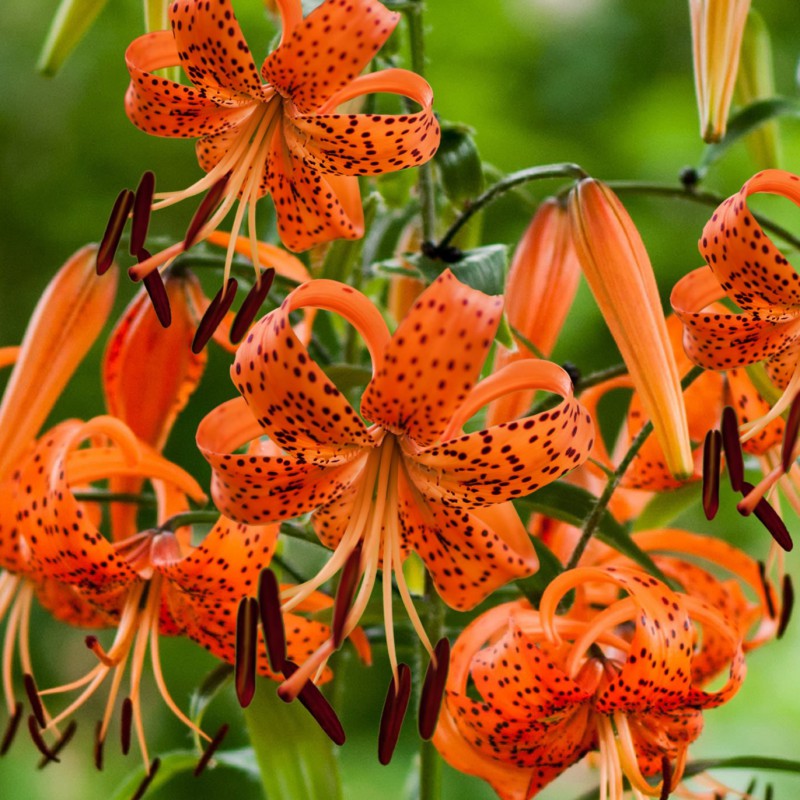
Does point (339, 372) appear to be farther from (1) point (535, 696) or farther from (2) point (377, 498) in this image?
(1) point (535, 696)

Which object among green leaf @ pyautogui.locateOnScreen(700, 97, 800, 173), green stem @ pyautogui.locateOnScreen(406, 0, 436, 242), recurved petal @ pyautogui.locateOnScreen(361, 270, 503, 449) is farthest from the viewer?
green leaf @ pyautogui.locateOnScreen(700, 97, 800, 173)

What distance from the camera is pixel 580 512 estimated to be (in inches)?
28.8

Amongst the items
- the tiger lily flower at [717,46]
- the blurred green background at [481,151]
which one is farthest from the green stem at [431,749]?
the blurred green background at [481,151]

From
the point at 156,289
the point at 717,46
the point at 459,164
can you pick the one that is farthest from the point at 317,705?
the point at 717,46

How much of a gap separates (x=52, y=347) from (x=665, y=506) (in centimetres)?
47

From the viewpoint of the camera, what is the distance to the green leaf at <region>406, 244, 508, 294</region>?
2.20ft

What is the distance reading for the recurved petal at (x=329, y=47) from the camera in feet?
2.03

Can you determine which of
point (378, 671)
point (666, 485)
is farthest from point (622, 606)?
point (378, 671)

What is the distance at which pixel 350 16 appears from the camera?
24.4 inches

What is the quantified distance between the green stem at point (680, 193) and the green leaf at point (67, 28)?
15.7 inches

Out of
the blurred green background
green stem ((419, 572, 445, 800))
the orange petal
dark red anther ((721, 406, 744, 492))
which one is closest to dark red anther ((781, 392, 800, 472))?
dark red anther ((721, 406, 744, 492))

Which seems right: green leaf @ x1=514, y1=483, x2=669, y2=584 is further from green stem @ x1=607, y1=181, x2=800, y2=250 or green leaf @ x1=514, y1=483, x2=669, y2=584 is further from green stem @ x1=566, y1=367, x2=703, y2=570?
green stem @ x1=607, y1=181, x2=800, y2=250

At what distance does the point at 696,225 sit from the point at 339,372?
73.6 inches

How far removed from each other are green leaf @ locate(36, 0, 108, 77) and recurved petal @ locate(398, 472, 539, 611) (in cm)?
42
